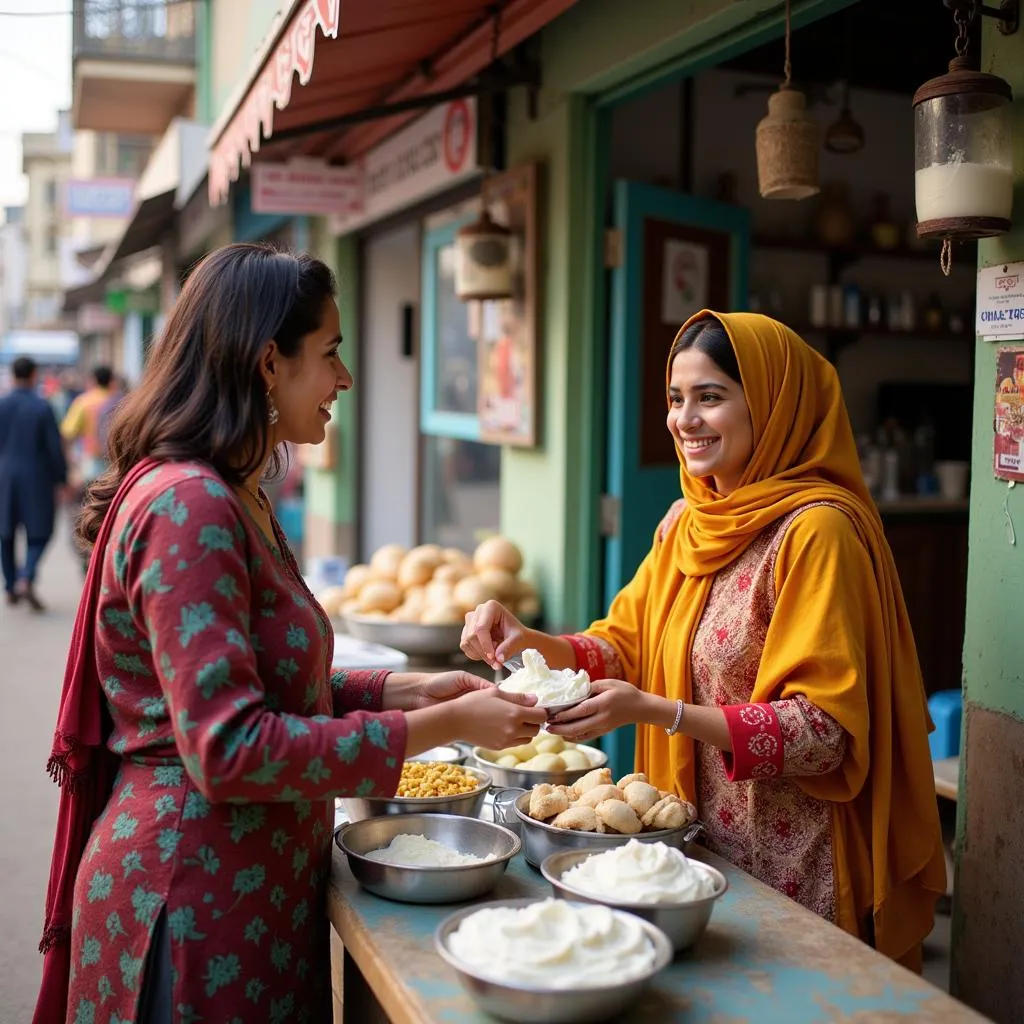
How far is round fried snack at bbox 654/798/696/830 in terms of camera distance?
2.22 metres

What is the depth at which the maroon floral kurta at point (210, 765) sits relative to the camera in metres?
1.78

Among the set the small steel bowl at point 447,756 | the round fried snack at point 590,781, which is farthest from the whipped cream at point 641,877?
the small steel bowl at point 447,756

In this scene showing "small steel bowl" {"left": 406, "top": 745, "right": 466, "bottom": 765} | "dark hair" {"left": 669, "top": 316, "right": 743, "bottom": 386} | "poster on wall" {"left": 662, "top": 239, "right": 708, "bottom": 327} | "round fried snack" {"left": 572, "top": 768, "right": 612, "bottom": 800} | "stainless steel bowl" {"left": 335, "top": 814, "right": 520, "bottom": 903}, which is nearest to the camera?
"stainless steel bowl" {"left": 335, "top": 814, "right": 520, "bottom": 903}

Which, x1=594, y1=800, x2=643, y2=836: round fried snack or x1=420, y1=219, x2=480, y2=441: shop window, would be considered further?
x1=420, y1=219, x2=480, y2=441: shop window

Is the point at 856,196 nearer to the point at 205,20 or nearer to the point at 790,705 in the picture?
the point at 790,705

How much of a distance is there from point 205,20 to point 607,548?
870cm

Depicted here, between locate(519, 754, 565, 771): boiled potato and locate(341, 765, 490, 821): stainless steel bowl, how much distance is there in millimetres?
172

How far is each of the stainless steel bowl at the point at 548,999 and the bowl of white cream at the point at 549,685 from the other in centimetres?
64

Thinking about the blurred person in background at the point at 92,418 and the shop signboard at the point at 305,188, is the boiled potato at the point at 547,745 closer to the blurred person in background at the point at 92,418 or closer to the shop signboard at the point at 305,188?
the shop signboard at the point at 305,188

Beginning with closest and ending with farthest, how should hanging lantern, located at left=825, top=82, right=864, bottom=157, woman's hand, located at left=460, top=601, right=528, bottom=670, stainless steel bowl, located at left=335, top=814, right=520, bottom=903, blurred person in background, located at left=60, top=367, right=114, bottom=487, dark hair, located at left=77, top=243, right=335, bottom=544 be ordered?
dark hair, located at left=77, top=243, right=335, bottom=544
stainless steel bowl, located at left=335, top=814, right=520, bottom=903
woman's hand, located at left=460, top=601, right=528, bottom=670
hanging lantern, located at left=825, top=82, right=864, bottom=157
blurred person in background, located at left=60, top=367, right=114, bottom=487

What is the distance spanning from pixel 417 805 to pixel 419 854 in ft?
0.80

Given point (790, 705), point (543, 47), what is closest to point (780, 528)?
point (790, 705)

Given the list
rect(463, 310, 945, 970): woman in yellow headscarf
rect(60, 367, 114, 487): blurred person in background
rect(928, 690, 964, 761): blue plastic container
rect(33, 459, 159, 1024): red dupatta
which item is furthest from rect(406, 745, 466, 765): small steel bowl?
rect(60, 367, 114, 487): blurred person in background

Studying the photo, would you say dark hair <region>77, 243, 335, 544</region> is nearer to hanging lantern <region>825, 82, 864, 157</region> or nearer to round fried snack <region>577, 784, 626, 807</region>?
round fried snack <region>577, 784, 626, 807</region>
